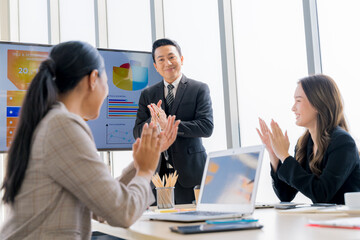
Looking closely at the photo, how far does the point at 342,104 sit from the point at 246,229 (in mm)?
1387

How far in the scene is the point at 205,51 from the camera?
4391 millimetres

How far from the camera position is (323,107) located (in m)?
2.29

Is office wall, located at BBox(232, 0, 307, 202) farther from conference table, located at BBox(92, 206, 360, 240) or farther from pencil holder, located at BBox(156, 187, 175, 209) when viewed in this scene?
conference table, located at BBox(92, 206, 360, 240)

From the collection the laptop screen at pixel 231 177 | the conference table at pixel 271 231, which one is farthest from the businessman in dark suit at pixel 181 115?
the conference table at pixel 271 231

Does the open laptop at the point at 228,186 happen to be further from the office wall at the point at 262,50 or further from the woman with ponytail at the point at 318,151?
the office wall at the point at 262,50

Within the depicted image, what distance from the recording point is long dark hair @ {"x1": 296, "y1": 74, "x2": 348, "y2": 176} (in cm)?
224

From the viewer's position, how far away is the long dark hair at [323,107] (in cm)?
224

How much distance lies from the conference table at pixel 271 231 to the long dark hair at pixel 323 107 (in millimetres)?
761

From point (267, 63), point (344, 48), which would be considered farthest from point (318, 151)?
point (267, 63)

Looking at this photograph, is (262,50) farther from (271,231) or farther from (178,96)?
(271,231)

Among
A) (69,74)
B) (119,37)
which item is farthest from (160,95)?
(119,37)

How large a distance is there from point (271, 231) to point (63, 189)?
0.56 m

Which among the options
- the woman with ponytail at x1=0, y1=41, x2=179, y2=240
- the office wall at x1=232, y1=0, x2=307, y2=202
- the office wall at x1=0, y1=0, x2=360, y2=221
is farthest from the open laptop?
the office wall at x1=232, y1=0, x2=307, y2=202

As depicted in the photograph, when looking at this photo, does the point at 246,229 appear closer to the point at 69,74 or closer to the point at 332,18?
the point at 69,74
